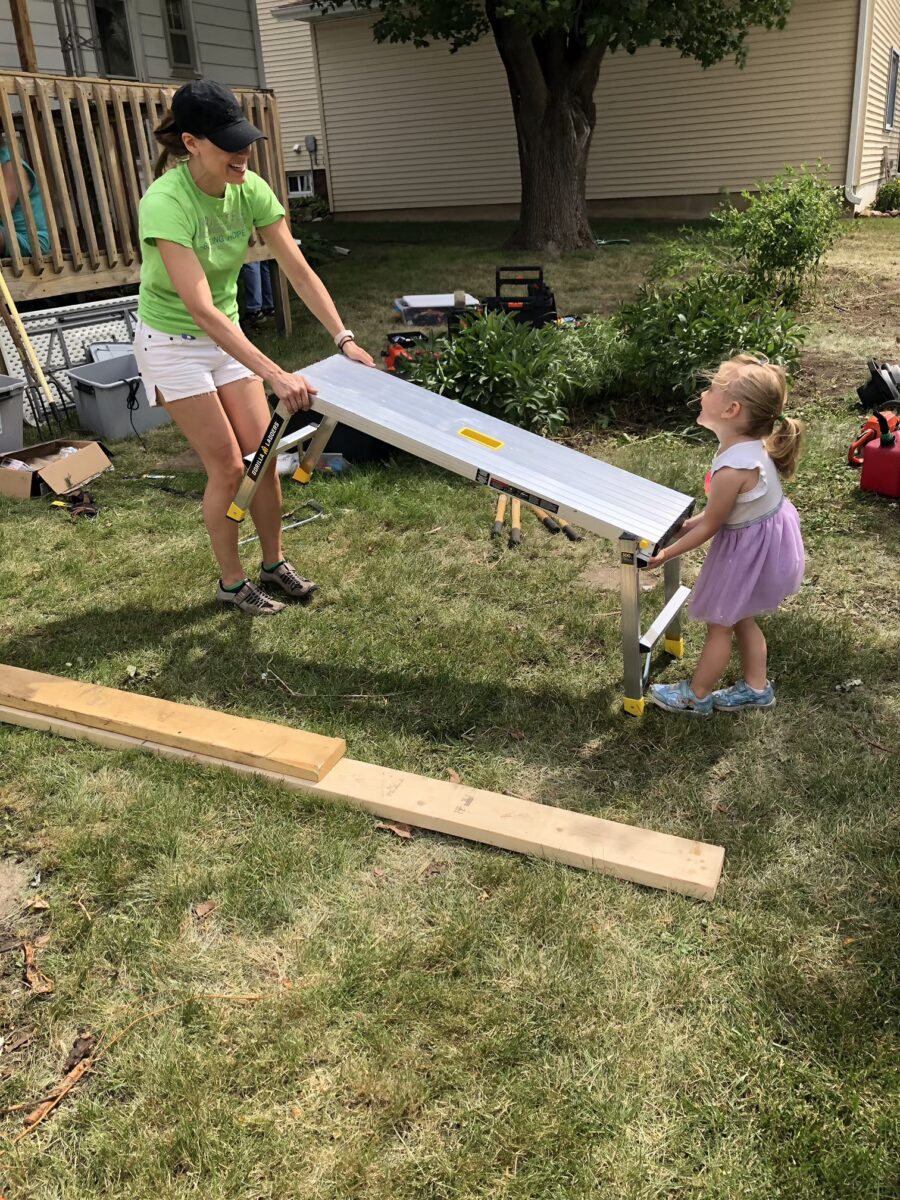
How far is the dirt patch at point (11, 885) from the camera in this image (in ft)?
8.16

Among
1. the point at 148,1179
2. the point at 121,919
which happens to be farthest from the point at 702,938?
the point at 121,919

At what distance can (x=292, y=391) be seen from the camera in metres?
3.28

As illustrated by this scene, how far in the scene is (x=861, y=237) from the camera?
1372 centimetres

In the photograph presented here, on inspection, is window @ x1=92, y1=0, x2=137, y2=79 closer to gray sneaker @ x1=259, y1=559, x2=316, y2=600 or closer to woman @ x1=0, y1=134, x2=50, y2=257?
woman @ x1=0, y1=134, x2=50, y2=257

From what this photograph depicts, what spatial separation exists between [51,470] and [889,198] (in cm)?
1745

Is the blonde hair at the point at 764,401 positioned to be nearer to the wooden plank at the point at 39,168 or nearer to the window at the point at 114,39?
the wooden plank at the point at 39,168

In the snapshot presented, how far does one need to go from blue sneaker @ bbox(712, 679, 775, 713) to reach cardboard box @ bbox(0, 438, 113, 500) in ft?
13.1

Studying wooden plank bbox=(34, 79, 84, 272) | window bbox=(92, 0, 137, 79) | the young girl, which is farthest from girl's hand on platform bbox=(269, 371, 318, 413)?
window bbox=(92, 0, 137, 79)

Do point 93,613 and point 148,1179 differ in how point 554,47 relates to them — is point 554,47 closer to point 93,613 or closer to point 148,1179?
point 93,613

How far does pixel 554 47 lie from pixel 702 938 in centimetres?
1326

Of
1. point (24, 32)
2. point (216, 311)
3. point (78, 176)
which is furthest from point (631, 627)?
point (24, 32)

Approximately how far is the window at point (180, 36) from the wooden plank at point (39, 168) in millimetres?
5789

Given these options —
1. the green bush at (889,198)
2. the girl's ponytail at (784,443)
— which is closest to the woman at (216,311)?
the girl's ponytail at (784,443)

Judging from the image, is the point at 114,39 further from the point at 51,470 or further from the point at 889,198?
the point at 889,198
